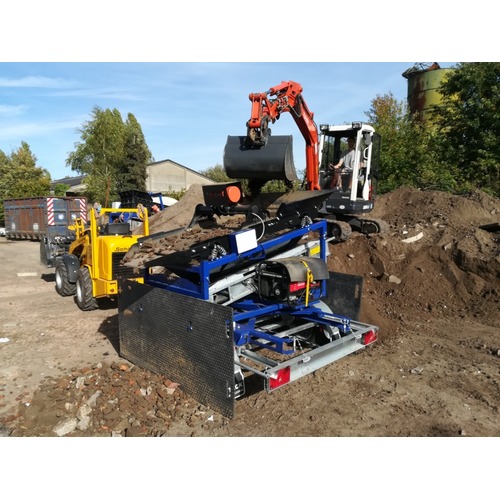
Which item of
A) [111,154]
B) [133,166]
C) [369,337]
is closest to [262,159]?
[369,337]

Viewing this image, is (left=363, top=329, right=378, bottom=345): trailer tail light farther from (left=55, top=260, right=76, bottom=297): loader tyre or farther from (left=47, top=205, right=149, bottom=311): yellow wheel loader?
(left=55, top=260, right=76, bottom=297): loader tyre

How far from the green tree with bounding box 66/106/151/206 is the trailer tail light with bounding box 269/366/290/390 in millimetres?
32315

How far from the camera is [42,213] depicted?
21.3 metres

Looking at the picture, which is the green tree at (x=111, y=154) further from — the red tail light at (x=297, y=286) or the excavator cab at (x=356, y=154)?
the red tail light at (x=297, y=286)

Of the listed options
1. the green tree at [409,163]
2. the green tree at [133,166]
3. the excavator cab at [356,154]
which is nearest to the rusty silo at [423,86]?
the green tree at [409,163]

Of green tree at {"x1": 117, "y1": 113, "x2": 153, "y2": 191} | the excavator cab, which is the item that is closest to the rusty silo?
the excavator cab

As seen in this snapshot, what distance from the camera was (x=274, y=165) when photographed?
17.1ft

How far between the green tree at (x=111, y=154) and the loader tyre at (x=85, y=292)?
27308 millimetres

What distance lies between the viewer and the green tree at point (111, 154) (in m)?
35.2

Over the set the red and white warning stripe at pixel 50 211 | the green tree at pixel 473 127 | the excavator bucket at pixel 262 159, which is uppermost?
the green tree at pixel 473 127

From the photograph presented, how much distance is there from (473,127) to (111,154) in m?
29.5

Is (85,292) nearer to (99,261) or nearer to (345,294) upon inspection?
(99,261)

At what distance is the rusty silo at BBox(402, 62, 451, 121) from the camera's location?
26750mm

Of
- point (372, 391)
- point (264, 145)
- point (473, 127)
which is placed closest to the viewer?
point (372, 391)
